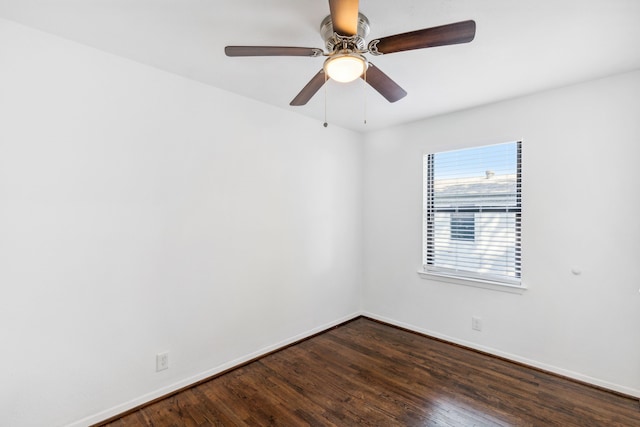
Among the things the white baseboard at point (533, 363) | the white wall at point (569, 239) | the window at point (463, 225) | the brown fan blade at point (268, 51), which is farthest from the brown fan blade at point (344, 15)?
the white baseboard at point (533, 363)

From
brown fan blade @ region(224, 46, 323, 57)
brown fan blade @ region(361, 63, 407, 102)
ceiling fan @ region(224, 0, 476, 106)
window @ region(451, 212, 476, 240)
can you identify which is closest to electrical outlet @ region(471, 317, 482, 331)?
window @ region(451, 212, 476, 240)

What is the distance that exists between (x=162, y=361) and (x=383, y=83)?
2538 mm

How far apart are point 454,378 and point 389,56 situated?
262 centimetres

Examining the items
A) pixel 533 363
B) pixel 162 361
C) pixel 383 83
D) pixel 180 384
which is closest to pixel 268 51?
pixel 383 83

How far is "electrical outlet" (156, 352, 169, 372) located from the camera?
2.27m

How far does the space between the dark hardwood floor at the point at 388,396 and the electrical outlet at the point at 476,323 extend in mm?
245

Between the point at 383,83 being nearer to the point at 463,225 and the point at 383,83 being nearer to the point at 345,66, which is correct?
the point at 345,66

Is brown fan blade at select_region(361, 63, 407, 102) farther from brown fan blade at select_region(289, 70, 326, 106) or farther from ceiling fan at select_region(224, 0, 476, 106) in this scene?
brown fan blade at select_region(289, 70, 326, 106)

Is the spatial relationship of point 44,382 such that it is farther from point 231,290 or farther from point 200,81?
point 200,81

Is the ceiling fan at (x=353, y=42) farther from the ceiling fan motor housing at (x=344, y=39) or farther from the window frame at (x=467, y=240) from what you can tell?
the window frame at (x=467, y=240)

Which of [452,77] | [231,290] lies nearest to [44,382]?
[231,290]

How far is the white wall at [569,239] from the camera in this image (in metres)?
2.33

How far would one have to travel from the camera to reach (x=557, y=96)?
2.61 meters

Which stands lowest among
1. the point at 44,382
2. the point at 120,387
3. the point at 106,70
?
the point at 120,387
